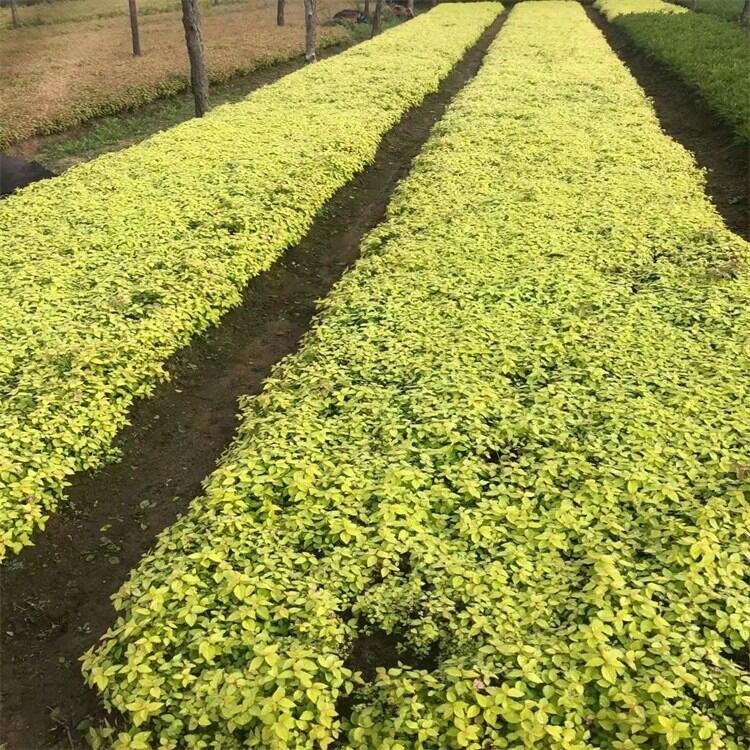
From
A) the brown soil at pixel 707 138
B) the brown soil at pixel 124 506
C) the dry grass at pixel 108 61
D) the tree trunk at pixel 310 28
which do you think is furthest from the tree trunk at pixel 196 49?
the brown soil at pixel 707 138

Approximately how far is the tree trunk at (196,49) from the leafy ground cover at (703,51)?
1805 centimetres

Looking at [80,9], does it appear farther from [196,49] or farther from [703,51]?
[703,51]

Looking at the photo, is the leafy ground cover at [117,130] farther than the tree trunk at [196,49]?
No

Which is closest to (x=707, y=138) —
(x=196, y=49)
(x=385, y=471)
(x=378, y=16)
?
(x=196, y=49)

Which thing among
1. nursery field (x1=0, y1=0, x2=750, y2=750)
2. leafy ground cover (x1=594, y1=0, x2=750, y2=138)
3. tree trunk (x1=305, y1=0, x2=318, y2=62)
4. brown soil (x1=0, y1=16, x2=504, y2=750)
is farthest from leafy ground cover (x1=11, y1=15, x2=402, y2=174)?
leafy ground cover (x1=594, y1=0, x2=750, y2=138)

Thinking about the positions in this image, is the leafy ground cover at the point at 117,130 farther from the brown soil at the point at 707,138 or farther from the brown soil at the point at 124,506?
the brown soil at the point at 707,138

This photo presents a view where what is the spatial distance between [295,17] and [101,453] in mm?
59245

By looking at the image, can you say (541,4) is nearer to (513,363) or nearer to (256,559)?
(513,363)

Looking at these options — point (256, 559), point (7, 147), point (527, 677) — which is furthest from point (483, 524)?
point (7, 147)

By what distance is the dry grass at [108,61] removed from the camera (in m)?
24.9

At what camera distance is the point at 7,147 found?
2178 cm

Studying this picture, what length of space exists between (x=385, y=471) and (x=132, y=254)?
7.72m

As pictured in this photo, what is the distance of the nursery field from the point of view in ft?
17.1

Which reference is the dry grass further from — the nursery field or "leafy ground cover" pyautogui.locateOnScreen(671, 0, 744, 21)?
"leafy ground cover" pyautogui.locateOnScreen(671, 0, 744, 21)
